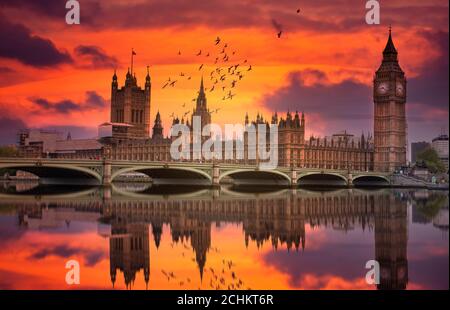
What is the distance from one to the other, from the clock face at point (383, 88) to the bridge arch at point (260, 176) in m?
29.4

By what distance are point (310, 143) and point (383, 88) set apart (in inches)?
611

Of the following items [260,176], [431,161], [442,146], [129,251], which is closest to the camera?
[129,251]

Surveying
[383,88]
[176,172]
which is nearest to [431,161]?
[383,88]

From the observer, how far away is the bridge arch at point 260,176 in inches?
2652

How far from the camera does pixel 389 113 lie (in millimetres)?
96875

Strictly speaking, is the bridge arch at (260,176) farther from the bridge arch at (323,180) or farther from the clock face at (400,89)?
the clock face at (400,89)

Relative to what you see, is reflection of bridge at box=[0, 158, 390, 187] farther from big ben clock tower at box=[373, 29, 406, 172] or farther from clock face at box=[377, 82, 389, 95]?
clock face at box=[377, 82, 389, 95]

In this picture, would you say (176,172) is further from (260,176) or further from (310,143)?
(310,143)

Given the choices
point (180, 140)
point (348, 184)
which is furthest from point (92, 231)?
point (180, 140)

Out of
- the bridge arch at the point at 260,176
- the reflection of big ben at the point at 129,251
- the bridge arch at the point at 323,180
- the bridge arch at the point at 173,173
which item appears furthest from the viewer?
the bridge arch at the point at 323,180

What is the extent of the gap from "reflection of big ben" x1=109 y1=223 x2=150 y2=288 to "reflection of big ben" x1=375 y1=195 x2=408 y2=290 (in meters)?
5.16

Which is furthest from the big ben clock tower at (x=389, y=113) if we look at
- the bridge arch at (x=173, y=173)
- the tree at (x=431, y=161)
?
the bridge arch at (x=173, y=173)

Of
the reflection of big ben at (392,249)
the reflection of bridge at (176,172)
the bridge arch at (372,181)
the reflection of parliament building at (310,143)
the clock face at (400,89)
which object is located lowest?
the reflection of big ben at (392,249)

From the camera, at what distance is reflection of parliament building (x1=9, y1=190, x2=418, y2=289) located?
52.7 ft
